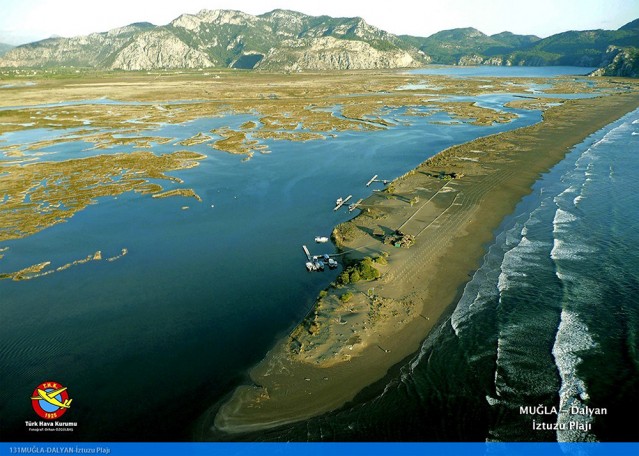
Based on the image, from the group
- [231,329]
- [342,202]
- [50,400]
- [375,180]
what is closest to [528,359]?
[231,329]

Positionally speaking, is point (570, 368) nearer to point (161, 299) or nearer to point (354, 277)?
point (354, 277)

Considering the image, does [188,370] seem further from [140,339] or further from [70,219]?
[70,219]

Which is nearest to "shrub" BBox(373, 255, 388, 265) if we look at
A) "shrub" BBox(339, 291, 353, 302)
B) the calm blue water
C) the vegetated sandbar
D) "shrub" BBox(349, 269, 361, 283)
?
the vegetated sandbar

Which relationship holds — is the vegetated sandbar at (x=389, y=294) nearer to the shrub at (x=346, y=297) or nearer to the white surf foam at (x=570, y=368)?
the shrub at (x=346, y=297)

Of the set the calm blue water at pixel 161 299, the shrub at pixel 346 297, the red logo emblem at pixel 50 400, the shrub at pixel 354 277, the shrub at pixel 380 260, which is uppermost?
the shrub at pixel 380 260

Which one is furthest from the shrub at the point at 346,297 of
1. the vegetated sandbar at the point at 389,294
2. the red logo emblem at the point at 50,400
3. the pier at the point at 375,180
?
the pier at the point at 375,180

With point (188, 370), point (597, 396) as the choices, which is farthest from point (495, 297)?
point (188, 370)

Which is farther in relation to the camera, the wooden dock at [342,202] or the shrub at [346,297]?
the wooden dock at [342,202]
